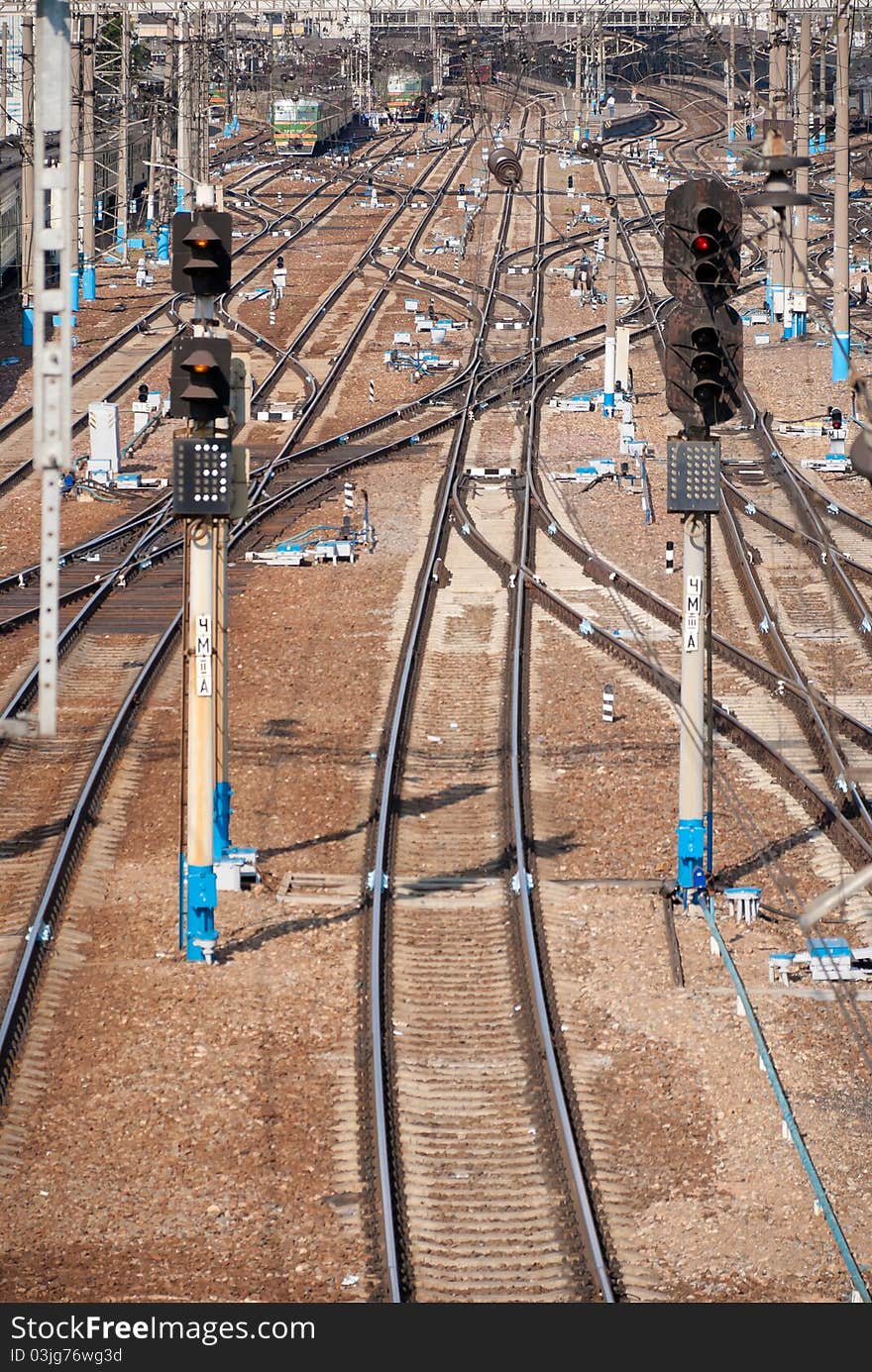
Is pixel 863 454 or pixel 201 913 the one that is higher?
pixel 863 454

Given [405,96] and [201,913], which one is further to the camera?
[405,96]

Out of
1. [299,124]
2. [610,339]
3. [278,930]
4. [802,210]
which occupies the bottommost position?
[278,930]

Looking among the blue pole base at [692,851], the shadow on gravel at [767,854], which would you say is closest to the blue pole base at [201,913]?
the blue pole base at [692,851]

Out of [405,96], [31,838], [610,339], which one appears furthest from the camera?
[405,96]

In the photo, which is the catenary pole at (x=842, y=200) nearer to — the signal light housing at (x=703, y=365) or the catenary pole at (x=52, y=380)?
the signal light housing at (x=703, y=365)

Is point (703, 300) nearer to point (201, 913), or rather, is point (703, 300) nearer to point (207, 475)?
point (207, 475)

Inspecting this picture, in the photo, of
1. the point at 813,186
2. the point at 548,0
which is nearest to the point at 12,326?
the point at 813,186

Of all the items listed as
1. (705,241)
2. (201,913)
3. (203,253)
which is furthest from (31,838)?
(705,241)
